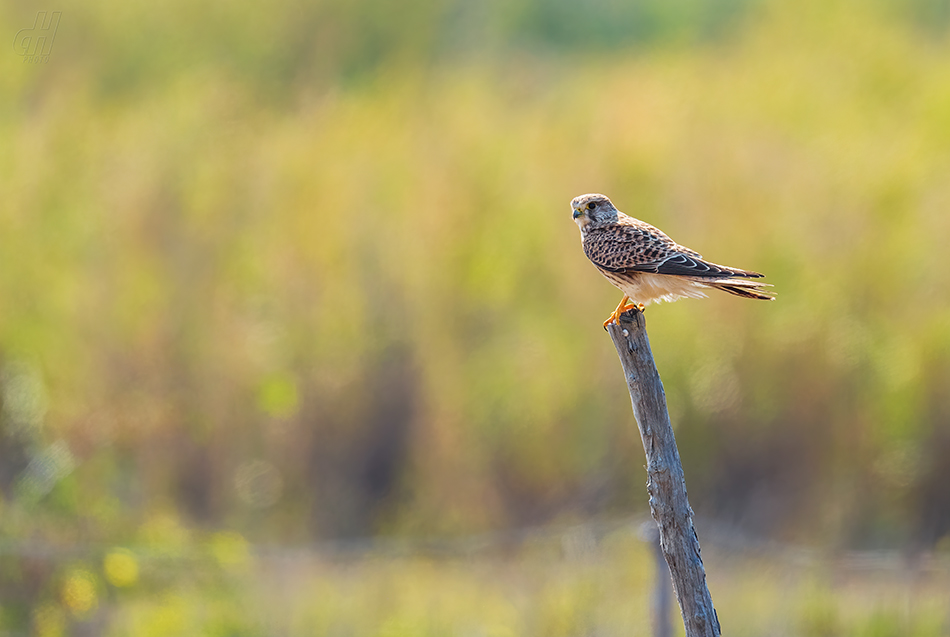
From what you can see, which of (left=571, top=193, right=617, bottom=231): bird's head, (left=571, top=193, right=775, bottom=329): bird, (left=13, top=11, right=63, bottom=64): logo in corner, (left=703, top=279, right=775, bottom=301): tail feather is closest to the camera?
(left=703, top=279, right=775, bottom=301): tail feather

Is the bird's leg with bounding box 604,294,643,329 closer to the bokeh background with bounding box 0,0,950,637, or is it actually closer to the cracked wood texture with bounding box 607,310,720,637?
the cracked wood texture with bounding box 607,310,720,637

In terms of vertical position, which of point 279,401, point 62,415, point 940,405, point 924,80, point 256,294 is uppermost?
point 924,80

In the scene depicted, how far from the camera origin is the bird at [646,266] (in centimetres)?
303

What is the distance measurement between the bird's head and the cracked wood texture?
109 cm

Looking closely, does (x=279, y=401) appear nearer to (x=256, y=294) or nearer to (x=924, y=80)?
(x=256, y=294)

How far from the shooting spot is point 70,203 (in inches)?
297

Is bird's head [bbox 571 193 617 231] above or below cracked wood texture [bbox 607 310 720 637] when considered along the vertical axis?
above

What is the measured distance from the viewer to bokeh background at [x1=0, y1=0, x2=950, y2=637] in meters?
6.85

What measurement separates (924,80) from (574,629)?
7231 millimetres

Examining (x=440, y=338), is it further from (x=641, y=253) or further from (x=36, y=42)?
(x=641, y=253)

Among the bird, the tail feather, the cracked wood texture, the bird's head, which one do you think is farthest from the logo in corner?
the cracked wood texture

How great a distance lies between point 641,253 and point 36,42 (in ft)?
20.0

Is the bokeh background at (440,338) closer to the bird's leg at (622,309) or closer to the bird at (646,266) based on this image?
the bird at (646,266)

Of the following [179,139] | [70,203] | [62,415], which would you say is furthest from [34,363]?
[179,139]
